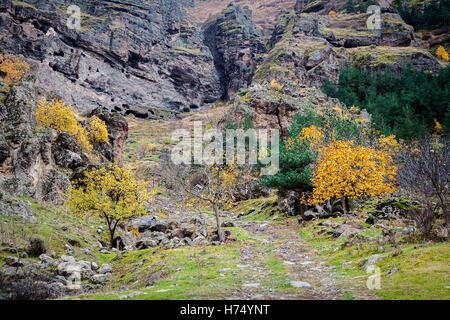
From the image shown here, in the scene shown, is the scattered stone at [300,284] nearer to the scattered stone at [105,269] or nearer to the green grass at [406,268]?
the green grass at [406,268]

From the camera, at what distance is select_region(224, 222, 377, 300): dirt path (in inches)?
344

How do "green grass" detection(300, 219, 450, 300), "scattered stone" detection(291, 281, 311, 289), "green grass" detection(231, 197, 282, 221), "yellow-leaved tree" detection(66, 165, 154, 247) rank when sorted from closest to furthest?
"green grass" detection(300, 219, 450, 300) < "scattered stone" detection(291, 281, 311, 289) < "yellow-leaved tree" detection(66, 165, 154, 247) < "green grass" detection(231, 197, 282, 221)

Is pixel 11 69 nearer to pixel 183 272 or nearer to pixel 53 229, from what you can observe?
pixel 53 229

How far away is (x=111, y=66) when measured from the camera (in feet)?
541

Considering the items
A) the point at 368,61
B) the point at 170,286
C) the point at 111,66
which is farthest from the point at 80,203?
the point at 111,66

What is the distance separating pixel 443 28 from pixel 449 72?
97892mm

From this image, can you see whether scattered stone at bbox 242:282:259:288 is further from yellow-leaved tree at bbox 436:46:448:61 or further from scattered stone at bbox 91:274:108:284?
yellow-leaved tree at bbox 436:46:448:61

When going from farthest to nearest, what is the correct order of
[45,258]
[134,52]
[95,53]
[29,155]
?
[134,52] < [95,53] < [29,155] < [45,258]

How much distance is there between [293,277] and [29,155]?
29890 millimetres

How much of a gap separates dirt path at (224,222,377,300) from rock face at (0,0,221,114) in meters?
136

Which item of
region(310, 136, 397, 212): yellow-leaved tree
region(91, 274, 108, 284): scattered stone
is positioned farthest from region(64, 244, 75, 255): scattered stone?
region(310, 136, 397, 212): yellow-leaved tree

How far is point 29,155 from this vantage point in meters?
28.1

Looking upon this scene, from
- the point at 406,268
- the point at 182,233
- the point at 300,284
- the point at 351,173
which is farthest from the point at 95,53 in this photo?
the point at 406,268

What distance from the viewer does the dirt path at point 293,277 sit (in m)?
8.74
